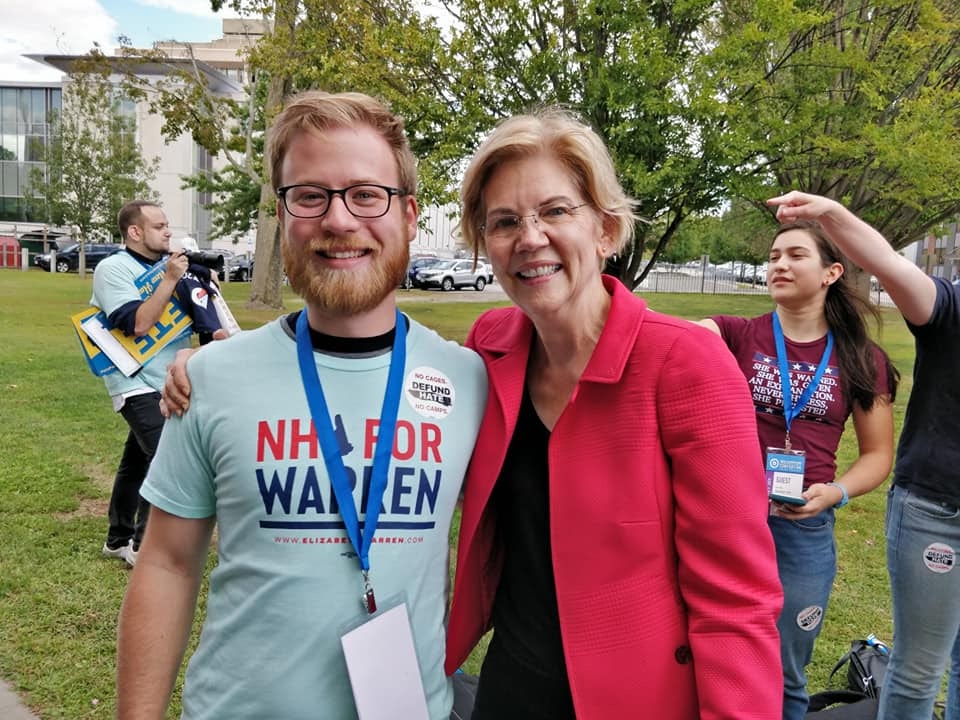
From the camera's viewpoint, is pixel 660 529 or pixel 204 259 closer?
pixel 660 529

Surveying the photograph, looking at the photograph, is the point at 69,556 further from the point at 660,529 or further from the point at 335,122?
the point at 660,529

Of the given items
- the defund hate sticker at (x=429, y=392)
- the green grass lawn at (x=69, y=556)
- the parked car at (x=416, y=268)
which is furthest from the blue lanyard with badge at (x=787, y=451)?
the parked car at (x=416, y=268)

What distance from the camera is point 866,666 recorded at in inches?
146

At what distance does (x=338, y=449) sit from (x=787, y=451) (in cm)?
208

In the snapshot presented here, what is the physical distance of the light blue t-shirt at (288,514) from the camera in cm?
153

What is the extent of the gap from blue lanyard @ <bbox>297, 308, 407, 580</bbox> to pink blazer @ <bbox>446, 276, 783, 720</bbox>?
0.29 metres

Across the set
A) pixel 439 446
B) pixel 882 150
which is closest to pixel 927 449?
pixel 439 446

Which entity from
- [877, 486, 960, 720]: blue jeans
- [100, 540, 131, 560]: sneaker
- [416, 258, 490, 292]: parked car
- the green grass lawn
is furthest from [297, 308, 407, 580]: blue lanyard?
[416, 258, 490, 292]: parked car

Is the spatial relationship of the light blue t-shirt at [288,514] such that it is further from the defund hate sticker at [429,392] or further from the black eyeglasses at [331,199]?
the black eyeglasses at [331,199]

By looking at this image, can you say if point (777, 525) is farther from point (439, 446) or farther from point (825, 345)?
point (439, 446)

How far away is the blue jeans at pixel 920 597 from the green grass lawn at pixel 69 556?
1150 millimetres

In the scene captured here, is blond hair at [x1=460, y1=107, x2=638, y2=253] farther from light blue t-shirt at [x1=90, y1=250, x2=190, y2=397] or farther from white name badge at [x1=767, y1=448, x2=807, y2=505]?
light blue t-shirt at [x1=90, y1=250, x2=190, y2=397]

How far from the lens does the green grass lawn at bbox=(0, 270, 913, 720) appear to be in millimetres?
3617

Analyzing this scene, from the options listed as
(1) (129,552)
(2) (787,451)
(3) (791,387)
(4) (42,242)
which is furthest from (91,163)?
(2) (787,451)
